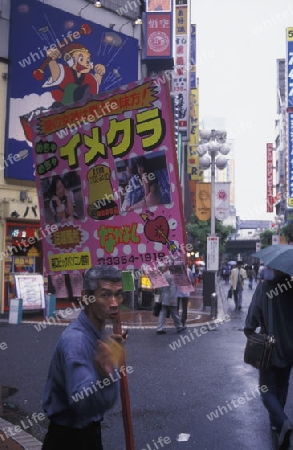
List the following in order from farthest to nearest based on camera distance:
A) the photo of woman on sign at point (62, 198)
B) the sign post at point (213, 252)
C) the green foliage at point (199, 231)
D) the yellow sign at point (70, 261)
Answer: the green foliage at point (199, 231)
the sign post at point (213, 252)
the photo of woman on sign at point (62, 198)
the yellow sign at point (70, 261)

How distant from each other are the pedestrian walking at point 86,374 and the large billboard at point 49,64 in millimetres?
14912

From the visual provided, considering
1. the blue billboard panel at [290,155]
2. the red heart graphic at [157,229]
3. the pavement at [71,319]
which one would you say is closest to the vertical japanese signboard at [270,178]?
the blue billboard panel at [290,155]

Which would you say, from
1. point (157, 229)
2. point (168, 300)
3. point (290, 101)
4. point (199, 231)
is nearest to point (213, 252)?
point (168, 300)

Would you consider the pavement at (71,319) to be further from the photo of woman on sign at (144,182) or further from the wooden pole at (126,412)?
the photo of woman on sign at (144,182)

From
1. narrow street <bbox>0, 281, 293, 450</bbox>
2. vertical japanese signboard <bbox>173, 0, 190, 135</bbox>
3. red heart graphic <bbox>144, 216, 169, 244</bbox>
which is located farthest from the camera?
vertical japanese signboard <bbox>173, 0, 190, 135</bbox>

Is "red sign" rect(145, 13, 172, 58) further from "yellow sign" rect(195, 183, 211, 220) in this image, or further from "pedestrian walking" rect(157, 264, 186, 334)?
"pedestrian walking" rect(157, 264, 186, 334)

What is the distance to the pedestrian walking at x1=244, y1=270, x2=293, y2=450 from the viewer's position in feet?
16.1

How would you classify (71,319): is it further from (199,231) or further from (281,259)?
(199,231)

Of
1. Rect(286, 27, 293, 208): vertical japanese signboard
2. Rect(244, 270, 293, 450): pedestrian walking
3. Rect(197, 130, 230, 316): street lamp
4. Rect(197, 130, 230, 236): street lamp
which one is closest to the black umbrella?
Rect(244, 270, 293, 450): pedestrian walking

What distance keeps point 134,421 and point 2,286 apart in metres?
11.8

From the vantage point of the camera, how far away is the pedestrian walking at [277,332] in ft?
16.1

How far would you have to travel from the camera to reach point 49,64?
1853cm

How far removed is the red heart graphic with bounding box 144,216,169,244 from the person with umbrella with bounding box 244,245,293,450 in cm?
154

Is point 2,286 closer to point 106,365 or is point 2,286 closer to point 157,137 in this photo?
point 157,137
